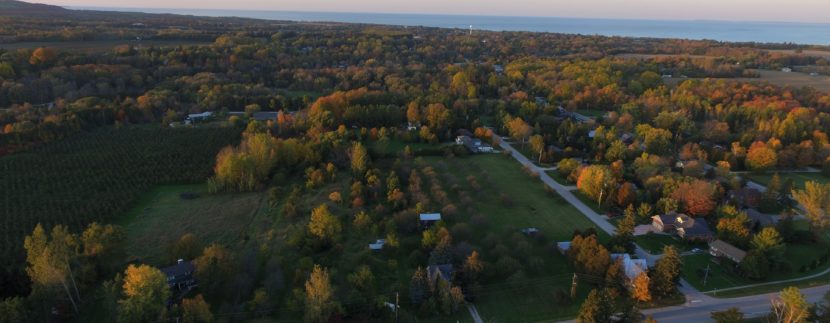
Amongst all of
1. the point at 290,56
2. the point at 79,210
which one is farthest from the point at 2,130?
the point at 290,56

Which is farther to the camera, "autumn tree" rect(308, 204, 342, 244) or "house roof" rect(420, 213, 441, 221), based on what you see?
"house roof" rect(420, 213, 441, 221)

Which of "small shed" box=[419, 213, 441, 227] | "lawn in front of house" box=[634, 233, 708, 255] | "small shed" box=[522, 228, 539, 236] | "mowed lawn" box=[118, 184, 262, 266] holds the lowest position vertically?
"mowed lawn" box=[118, 184, 262, 266]

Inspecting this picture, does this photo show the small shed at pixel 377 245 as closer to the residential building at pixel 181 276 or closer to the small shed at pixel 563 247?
the residential building at pixel 181 276

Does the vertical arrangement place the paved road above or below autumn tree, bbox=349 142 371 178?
below

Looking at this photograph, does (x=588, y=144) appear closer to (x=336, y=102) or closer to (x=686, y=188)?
(x=686, y=188)

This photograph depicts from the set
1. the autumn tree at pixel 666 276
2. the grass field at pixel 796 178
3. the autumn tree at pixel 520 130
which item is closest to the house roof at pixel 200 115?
the autumn tree at pixel 520 130

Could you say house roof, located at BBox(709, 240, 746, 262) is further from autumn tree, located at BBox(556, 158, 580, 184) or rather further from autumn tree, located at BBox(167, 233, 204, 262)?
autumn tree, located at BBox(167, 233, 204, 262)

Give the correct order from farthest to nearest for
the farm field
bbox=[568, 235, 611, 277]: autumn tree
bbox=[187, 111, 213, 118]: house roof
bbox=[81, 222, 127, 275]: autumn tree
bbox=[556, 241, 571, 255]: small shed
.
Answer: bbox=[187, 111, 213, 118]: house roof
bbox=[556, 241, 571, 255]: small shed
bbox=[568, 235, 611, 277]: autumn tree
bbox=[81, 222, 127, 275]: autumn tree
the farm field

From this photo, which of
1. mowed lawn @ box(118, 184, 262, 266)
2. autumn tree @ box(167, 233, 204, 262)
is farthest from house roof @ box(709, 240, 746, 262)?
autumn tree @ box(167, 233, 204, 262)
